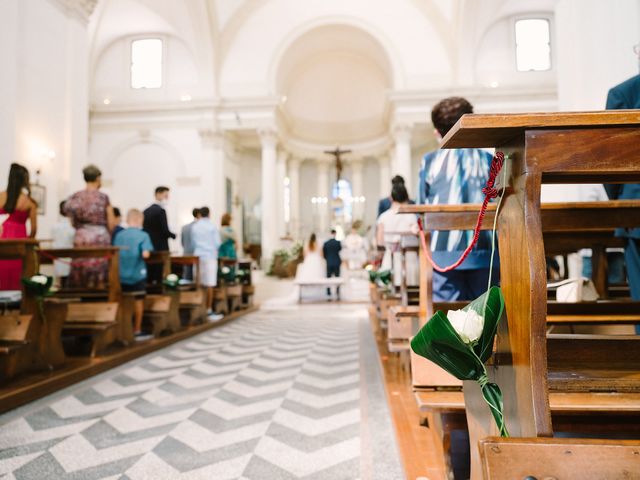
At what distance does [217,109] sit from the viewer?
1548 cm

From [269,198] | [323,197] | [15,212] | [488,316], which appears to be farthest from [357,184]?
[488,316]

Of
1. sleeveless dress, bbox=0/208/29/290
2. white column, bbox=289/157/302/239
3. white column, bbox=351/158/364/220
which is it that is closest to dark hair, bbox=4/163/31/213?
sleeveless dress, bbox=0/208/29/290

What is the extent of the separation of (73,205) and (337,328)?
3.95 meters

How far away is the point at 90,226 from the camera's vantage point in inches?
193

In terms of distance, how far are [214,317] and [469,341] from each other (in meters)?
6.80

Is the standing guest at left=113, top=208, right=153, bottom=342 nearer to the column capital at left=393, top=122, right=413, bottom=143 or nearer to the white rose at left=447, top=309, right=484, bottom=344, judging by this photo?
the white rose at left=447, top=309, right=484, bottom=344

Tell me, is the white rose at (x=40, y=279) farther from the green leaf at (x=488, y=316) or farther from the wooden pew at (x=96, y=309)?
the green leaf at (x=488, y=316)

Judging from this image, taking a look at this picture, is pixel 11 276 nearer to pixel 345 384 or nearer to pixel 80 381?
pixel 80 381

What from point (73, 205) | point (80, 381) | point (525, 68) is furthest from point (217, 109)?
point (80, 381)

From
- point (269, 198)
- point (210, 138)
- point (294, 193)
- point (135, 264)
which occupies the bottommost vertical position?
point (135, 264)

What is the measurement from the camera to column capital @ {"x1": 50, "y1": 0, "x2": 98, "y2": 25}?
27.3ft

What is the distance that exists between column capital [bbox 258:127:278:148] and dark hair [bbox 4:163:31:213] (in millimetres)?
11906

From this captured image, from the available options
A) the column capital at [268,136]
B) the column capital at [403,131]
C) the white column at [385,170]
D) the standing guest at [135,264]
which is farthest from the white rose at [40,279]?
the white column at [385,170]

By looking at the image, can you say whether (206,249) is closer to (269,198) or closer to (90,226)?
(90,226)
